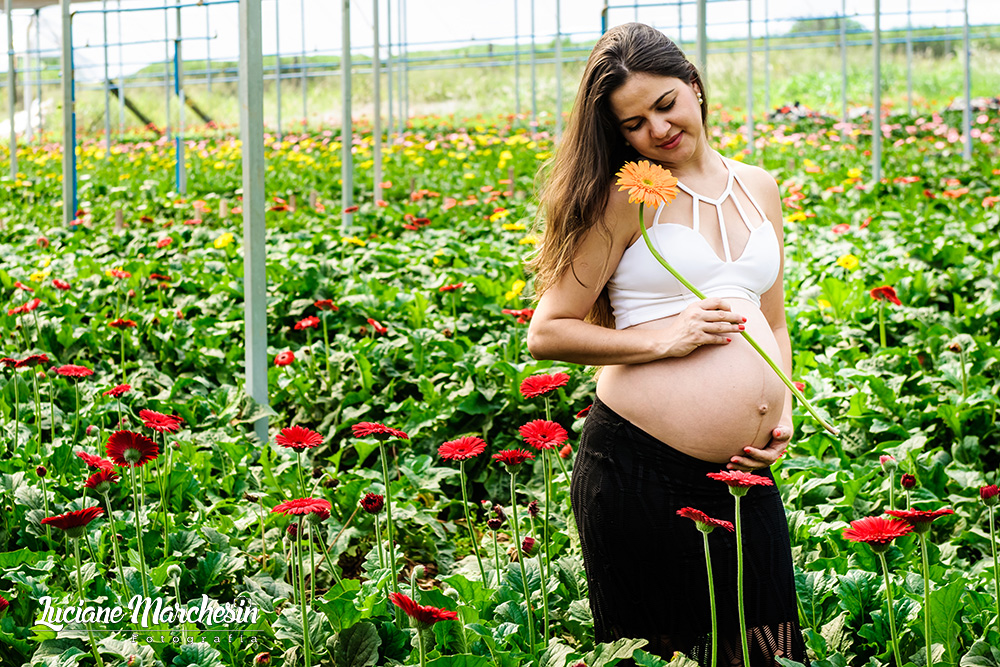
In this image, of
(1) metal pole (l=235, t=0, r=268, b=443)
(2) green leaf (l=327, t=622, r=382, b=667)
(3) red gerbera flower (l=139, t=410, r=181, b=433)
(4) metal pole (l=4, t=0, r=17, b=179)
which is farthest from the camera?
(4) metal pole (l=4, t=0, r=17, b=179)

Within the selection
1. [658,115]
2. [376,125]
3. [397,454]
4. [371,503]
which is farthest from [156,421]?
[376,125]

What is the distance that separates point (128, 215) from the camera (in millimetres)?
8719

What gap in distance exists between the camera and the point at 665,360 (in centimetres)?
166

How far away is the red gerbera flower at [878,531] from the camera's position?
134 centimetres

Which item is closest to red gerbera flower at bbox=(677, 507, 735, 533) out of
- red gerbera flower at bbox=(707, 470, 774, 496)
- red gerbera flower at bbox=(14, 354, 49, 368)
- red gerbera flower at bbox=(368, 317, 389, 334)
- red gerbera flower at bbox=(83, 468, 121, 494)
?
red gerbera flower at bbox=(707, 470, 774, 496)

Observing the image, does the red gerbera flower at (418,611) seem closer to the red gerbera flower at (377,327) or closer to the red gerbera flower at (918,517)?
the red gerbera flower at (918,517)

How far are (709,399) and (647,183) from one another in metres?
0.41

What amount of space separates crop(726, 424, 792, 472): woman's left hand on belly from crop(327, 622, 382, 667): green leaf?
0.72 metres

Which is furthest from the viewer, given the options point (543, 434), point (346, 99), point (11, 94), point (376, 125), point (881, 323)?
point (11, 94)

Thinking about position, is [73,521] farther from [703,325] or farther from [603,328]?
[703,325]

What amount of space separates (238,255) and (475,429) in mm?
3059

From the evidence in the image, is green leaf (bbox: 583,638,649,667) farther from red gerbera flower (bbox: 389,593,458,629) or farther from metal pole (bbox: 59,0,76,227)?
metal pole (bbox: 59,0,76,227)

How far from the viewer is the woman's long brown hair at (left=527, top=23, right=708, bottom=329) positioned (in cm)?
163

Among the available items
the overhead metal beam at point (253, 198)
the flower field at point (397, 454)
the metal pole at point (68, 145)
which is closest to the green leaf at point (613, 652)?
the flower field at point (397, 454)
